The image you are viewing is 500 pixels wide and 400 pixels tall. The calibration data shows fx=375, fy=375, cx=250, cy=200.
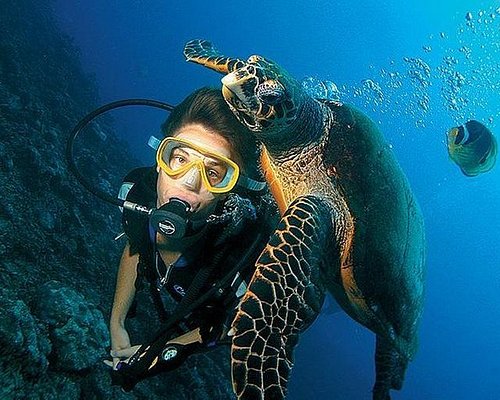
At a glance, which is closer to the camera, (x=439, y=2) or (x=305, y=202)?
(x=305, y=202)

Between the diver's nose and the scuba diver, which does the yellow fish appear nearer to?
the scuba diver

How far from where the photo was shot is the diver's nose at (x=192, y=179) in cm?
245

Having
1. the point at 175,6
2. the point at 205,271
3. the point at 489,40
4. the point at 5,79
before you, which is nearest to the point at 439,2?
the point at 489,40

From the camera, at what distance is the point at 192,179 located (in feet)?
8.02

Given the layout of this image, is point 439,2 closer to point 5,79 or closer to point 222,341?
point 5,79

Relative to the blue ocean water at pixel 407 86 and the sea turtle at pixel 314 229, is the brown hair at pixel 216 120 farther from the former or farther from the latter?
the blue ocean water at pixel 407 86

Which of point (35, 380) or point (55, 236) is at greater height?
point (55, 236)

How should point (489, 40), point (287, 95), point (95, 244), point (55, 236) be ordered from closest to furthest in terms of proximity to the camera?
1. point (287, 95)
2. point (55, 236)
3. point (95, 244)
4. point (489, 40)

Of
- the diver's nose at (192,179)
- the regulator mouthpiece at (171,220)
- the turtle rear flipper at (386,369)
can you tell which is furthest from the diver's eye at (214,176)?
the turtle rear flipper at (386,369)

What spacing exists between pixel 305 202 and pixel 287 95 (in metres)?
0.70

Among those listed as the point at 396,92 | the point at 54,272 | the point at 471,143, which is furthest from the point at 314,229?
the point at 396,92

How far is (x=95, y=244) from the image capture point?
6.30 metres

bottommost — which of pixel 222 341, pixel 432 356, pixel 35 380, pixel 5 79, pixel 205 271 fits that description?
pixel 35 380

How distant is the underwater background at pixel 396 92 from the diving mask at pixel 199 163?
1098cm
